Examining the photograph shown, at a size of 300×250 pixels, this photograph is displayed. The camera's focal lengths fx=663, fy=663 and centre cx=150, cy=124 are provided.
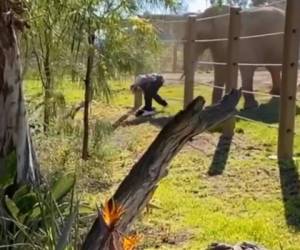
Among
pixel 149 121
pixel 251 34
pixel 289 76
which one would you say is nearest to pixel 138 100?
pixel 149 121

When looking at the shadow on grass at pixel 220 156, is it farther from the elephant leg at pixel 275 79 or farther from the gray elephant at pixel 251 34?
the elephant leg at pixel 275 79

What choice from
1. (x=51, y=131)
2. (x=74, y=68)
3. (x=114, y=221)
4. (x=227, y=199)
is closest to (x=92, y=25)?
(x=74, y=68)

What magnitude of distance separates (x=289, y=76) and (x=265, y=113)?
346 centimetres

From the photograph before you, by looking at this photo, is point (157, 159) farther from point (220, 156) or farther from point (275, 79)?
point (275, 79)

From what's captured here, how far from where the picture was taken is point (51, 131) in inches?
220

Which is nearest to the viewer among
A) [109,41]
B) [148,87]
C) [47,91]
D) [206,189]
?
[47,91]

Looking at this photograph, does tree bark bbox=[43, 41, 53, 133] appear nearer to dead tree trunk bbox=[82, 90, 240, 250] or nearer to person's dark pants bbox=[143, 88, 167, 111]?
dead tree trunk bbox=[82, 90, 240, 250]

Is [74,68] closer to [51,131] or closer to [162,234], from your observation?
[51,131]

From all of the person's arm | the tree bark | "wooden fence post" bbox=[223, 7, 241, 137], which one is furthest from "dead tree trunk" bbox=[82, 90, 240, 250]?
the person's arm

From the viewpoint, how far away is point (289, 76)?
5941 millimetres

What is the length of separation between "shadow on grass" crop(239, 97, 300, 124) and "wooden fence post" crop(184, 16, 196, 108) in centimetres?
81

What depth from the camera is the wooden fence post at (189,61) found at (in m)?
9.22

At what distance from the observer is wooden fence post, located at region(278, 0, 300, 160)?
5887 mm

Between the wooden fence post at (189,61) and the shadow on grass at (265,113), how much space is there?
2.66ft
